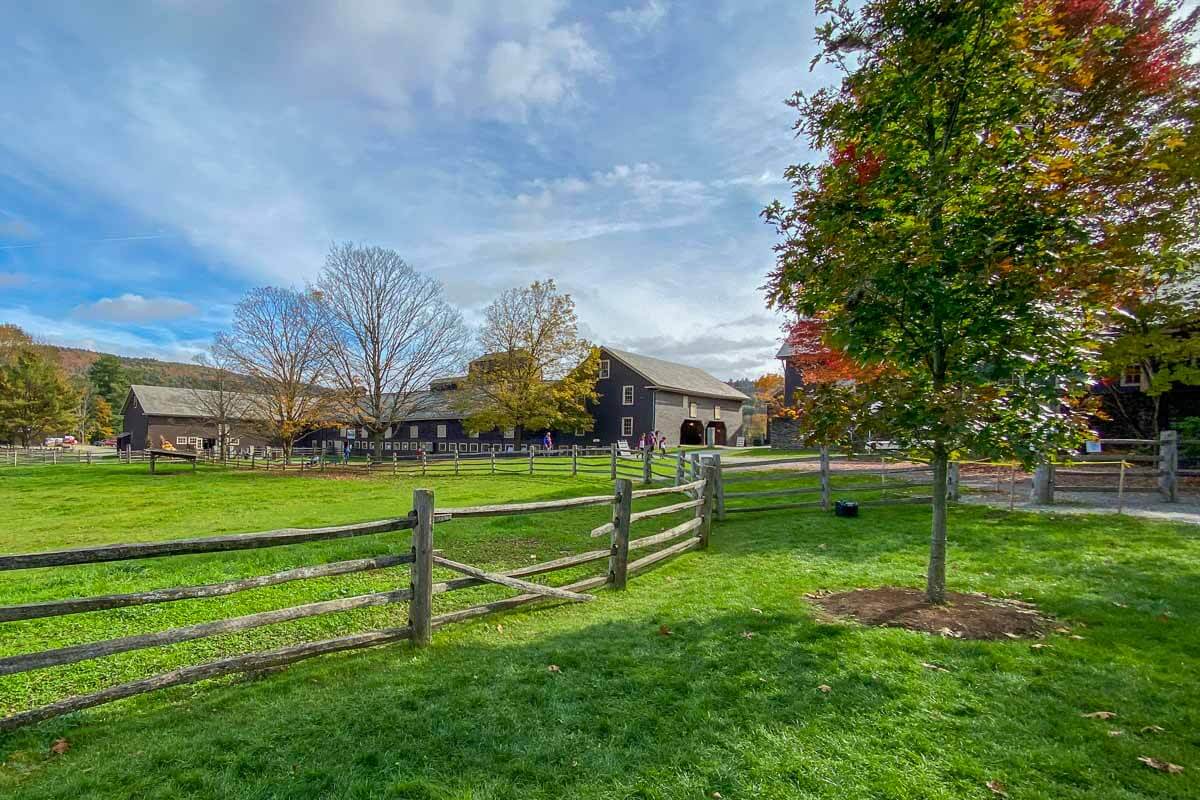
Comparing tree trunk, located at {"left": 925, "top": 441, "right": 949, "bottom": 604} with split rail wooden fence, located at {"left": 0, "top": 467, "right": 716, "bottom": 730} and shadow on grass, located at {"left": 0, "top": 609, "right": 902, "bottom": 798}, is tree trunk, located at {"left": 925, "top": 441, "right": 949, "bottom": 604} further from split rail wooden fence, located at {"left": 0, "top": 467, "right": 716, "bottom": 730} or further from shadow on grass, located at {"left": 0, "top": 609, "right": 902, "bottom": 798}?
split rail wooden fence, located at {"left": 0, "top": 467, "right": 716, "bottom": 730}

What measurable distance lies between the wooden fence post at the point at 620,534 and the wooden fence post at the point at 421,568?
243 centimetres

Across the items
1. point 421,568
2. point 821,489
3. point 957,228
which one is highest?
point 957,228

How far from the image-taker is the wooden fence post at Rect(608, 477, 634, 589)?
6574 mm

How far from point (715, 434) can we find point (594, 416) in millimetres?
11114

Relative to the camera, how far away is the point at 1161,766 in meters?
2.98

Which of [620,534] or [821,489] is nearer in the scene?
[620,534]

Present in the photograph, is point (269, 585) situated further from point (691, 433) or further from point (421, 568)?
point (691, 433)

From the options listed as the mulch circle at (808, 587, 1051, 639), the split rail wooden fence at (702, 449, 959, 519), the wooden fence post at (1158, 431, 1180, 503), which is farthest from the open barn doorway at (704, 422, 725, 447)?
the mulch circle at (808, 587, 1051, 639)

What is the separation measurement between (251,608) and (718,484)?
837 centimetres

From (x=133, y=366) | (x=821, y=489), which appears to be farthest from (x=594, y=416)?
(x=133, y=366)

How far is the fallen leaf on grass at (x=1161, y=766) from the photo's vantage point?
294cm

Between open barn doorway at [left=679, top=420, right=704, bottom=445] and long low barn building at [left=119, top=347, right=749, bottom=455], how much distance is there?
0.27 feet

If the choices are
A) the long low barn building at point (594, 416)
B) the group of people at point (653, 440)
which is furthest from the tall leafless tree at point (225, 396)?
the group of people at point (653, 440)

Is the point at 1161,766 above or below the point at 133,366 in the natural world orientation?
below
